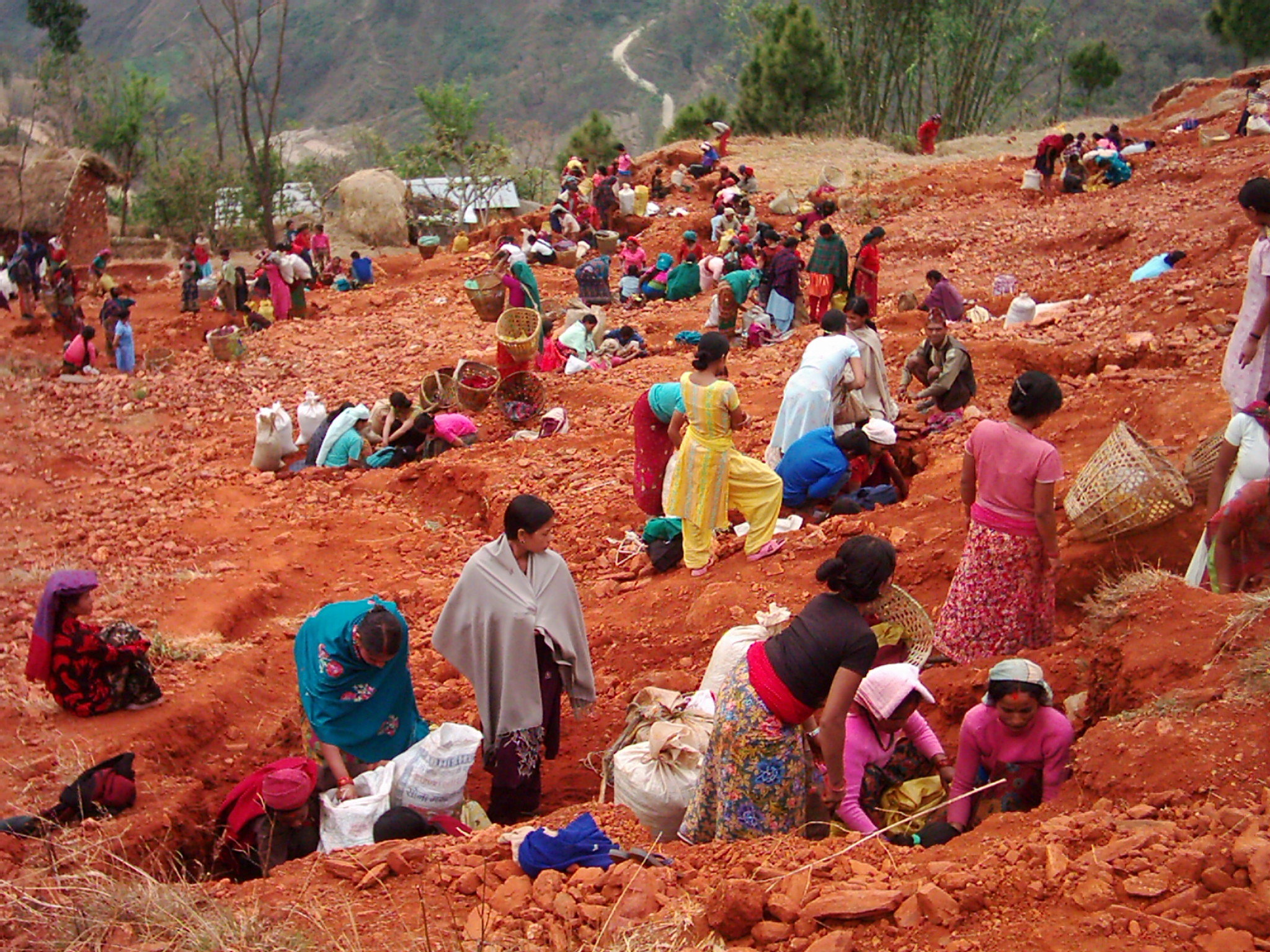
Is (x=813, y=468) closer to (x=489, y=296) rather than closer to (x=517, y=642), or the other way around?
(x=517, y=642)

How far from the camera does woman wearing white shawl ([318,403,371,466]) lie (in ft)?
30.9

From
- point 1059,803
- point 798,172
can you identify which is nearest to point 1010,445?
point 1059,803

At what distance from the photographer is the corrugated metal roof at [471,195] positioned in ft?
81.6

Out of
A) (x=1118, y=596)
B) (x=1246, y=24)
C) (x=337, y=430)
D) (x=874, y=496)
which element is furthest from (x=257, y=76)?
(x=1118, y=596)

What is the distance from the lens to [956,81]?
28.8 metres

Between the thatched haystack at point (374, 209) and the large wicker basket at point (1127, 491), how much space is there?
20.4 m

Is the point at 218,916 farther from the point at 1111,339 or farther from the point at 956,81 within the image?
the point at 956,81

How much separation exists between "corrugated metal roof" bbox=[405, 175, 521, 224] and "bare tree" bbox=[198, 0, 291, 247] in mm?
3463

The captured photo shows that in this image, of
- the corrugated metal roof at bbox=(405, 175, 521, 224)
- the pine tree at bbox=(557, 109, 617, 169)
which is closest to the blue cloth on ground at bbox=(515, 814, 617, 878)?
the corrugated metal roof at bbox=(405, 175, 521, 224)

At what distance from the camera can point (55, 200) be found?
19.3 m

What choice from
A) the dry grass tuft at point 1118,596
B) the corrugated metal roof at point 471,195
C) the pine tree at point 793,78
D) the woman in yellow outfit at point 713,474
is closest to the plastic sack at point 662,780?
the dry grass tuft at point 1118,596

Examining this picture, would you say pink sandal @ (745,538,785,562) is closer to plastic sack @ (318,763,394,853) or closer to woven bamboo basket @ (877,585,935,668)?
woven bamboo basket @ (877,585,935,668)

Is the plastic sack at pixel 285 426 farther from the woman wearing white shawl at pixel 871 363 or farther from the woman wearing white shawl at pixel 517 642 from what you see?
the woman wearing white shawl at pixel 517 642

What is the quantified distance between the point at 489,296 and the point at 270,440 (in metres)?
3.99
